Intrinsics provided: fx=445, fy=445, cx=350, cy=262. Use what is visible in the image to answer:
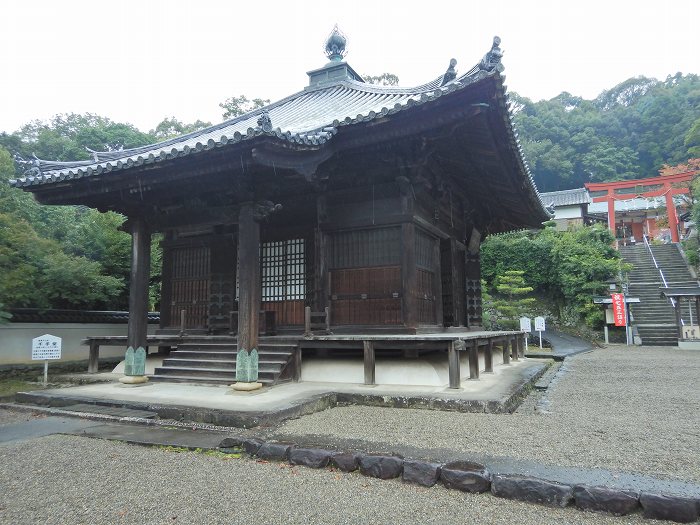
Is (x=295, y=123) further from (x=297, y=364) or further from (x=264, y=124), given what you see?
(x=297, y=364)

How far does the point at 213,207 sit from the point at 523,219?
9.44 m

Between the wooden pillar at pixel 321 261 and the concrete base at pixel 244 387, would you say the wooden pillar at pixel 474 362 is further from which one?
the concrete base at pixel 244 387

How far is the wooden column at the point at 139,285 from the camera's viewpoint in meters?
8.34

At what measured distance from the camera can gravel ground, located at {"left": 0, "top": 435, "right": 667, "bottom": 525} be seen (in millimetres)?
2939

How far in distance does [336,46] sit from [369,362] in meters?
10.3

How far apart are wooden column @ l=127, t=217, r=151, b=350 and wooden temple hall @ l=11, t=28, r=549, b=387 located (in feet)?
0.09

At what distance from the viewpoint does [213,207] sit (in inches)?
309

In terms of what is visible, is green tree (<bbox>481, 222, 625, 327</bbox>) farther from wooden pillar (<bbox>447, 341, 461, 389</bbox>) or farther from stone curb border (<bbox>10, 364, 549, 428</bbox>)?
wooden pillar (<bbox>447, 341, 461, 389</bbox>)

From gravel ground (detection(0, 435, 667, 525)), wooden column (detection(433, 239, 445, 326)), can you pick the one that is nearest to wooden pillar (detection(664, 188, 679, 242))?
wooden column (detection(433, 239, 445, 326))

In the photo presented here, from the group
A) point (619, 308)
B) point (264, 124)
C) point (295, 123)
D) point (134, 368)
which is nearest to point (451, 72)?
point (264, 124)

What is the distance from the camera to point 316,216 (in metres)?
9.15

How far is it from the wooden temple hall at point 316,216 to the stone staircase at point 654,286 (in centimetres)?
1900

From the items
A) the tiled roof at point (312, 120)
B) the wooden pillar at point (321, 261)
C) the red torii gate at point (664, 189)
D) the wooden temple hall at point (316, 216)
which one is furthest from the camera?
the red torii gate at point (664, 189)

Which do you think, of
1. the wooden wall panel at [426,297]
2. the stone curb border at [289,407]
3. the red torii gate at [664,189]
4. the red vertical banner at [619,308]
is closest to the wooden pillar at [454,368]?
the stone curb border at [289,407]
